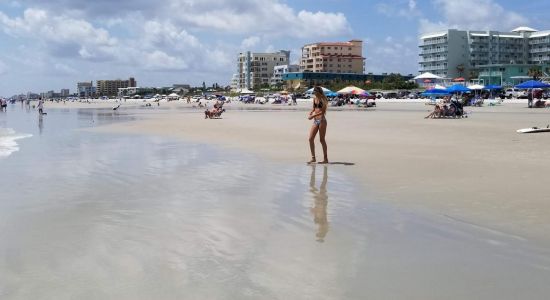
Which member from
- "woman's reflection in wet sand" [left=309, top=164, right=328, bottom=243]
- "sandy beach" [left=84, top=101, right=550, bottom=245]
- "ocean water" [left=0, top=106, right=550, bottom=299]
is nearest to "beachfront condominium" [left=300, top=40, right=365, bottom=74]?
"sandy beach" [left=84, top=101, right=550, bottom=245]

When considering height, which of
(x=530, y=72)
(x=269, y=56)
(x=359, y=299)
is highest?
(x=269, y=56)

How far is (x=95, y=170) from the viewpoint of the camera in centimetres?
971

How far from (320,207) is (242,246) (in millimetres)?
1878

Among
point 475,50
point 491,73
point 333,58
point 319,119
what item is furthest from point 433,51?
point 319,119

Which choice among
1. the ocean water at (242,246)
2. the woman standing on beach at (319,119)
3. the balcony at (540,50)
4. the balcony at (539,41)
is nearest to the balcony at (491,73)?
the balcony at (540,50)

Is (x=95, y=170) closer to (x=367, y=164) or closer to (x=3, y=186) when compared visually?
(x=3, y=186)

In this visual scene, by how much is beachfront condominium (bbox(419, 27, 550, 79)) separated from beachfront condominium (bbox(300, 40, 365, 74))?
31663mm

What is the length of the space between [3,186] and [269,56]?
191m

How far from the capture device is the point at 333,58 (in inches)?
6624

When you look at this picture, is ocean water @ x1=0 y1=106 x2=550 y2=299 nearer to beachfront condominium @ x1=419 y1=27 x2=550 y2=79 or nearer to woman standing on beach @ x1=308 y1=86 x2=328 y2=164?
woman standing on beach @ x1=308 y1=86 x2=328 y2=164

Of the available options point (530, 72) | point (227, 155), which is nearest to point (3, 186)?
point (227, 155)

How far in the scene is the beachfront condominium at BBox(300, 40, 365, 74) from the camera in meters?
168

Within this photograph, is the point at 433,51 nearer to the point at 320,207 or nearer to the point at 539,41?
the point at 539,41

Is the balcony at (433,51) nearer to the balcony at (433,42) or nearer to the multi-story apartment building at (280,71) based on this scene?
the balcony at (433,42)
